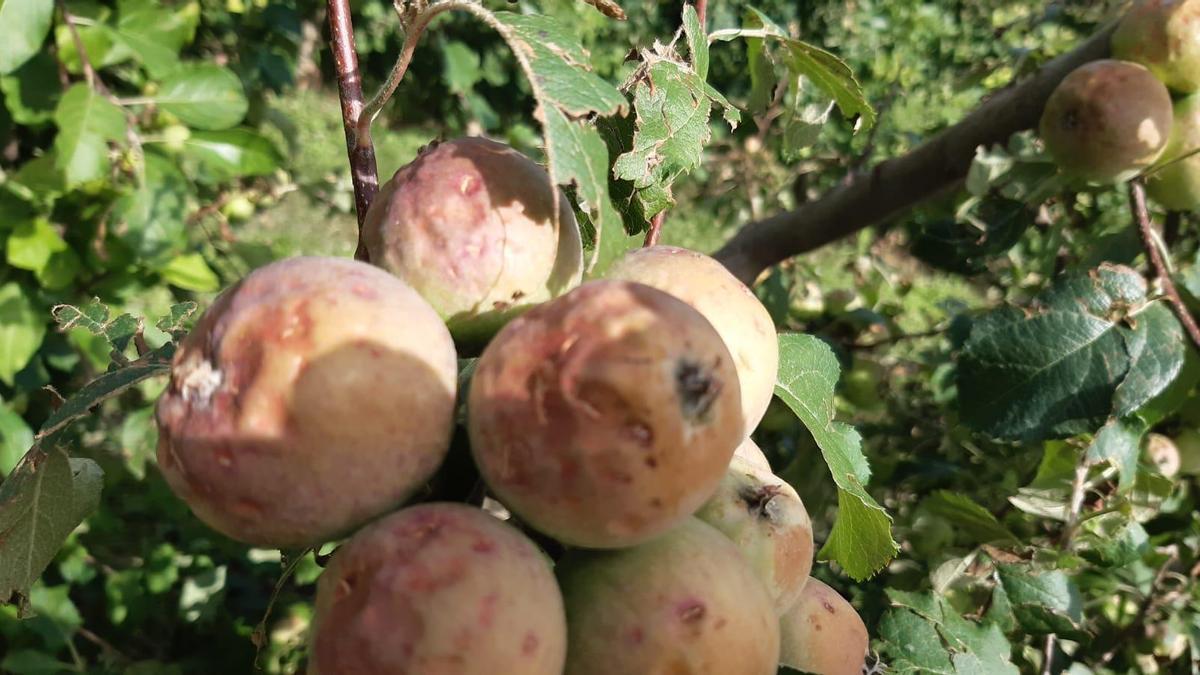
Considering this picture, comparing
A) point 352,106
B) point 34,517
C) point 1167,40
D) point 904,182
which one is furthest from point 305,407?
point 1167,40

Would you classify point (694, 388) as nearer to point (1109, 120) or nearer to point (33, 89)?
point (1109, 120)

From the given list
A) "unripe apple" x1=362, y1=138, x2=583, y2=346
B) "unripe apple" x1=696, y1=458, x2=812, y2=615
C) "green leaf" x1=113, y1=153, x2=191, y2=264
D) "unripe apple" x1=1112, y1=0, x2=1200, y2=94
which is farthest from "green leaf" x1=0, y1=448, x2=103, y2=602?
"unripe apple" x1=1112, y1=0, x2=1200, y2=94

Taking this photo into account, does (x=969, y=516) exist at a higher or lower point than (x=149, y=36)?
lower

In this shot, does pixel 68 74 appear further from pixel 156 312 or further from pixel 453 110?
pixel 453 110

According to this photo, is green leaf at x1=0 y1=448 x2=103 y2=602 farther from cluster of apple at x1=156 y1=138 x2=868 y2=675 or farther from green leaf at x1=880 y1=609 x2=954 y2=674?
green leaf at x1=880 y1=609 x2=954 y2=674

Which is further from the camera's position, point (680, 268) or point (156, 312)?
point (156, 312)

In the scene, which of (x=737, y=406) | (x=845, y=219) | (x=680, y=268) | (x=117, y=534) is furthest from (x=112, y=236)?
(x=737, y=406)
